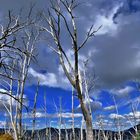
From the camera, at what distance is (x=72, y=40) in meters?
16.7

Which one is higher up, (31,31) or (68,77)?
(31,31)

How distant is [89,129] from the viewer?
1630cm

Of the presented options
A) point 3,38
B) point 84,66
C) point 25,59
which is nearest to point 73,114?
point 84,66

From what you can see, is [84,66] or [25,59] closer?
[25,59]

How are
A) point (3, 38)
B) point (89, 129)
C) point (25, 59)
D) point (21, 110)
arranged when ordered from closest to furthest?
point (3, 38) → point (89, 129) → point (21, 110) → point (25, 59)

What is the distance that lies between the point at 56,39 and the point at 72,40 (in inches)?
36.5

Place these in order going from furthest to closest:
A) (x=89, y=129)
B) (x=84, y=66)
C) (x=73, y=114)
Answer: (x=73, y=114)
(x=84, y=66)
(x=89, y=129)

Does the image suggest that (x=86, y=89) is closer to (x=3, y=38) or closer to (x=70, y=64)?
(x=70, y=64)

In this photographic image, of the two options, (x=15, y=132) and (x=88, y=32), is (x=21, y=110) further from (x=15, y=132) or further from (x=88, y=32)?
(x=88, y=32)

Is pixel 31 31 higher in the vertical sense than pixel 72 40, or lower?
higher

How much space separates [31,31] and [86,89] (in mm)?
9504

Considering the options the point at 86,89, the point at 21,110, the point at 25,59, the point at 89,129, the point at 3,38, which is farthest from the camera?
the point at 86,89

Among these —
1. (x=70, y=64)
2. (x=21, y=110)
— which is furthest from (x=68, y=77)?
(x=21, y=110)

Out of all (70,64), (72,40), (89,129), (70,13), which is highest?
(70,13)
